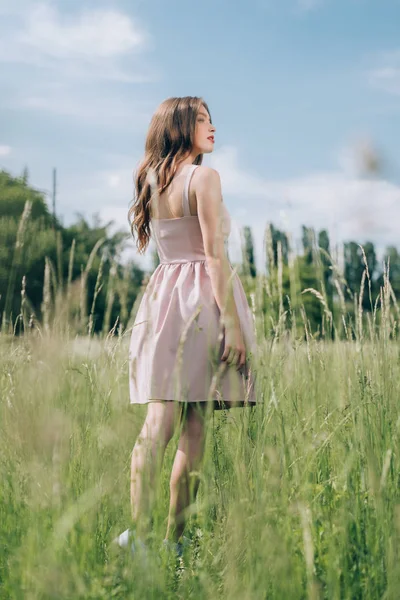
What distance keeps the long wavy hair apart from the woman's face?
18mm

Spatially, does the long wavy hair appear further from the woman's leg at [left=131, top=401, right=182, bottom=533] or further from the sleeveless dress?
the woman's leg at [left=131, top=401, right=182, bottom=533]

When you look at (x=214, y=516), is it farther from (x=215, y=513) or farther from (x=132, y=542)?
(x=132, y=542)

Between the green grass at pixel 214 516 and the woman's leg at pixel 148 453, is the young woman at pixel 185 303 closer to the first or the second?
the woman's leg at pixel 148 453

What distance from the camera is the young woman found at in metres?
2.39

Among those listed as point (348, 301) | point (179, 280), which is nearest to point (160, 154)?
point (179, 280)

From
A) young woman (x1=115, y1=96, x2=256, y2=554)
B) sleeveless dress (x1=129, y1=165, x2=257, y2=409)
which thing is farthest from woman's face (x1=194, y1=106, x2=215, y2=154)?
sleeveless dress (x1=129, y1=165, x2=257, y2=409)

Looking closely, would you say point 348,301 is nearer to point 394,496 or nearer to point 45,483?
point 394,496

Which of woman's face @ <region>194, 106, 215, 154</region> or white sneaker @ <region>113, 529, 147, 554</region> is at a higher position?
woman's face @ <region>194, 106, 215, 154</region>

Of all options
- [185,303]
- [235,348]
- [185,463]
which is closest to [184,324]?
[185,303]

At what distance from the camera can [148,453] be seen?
1.81 metres

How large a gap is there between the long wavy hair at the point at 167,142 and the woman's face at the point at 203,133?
0.02 m

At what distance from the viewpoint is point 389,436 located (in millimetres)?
2383

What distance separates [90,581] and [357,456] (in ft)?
3.01

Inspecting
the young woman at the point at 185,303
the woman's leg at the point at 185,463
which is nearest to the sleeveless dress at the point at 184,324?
the young woman at the point at 185,303
